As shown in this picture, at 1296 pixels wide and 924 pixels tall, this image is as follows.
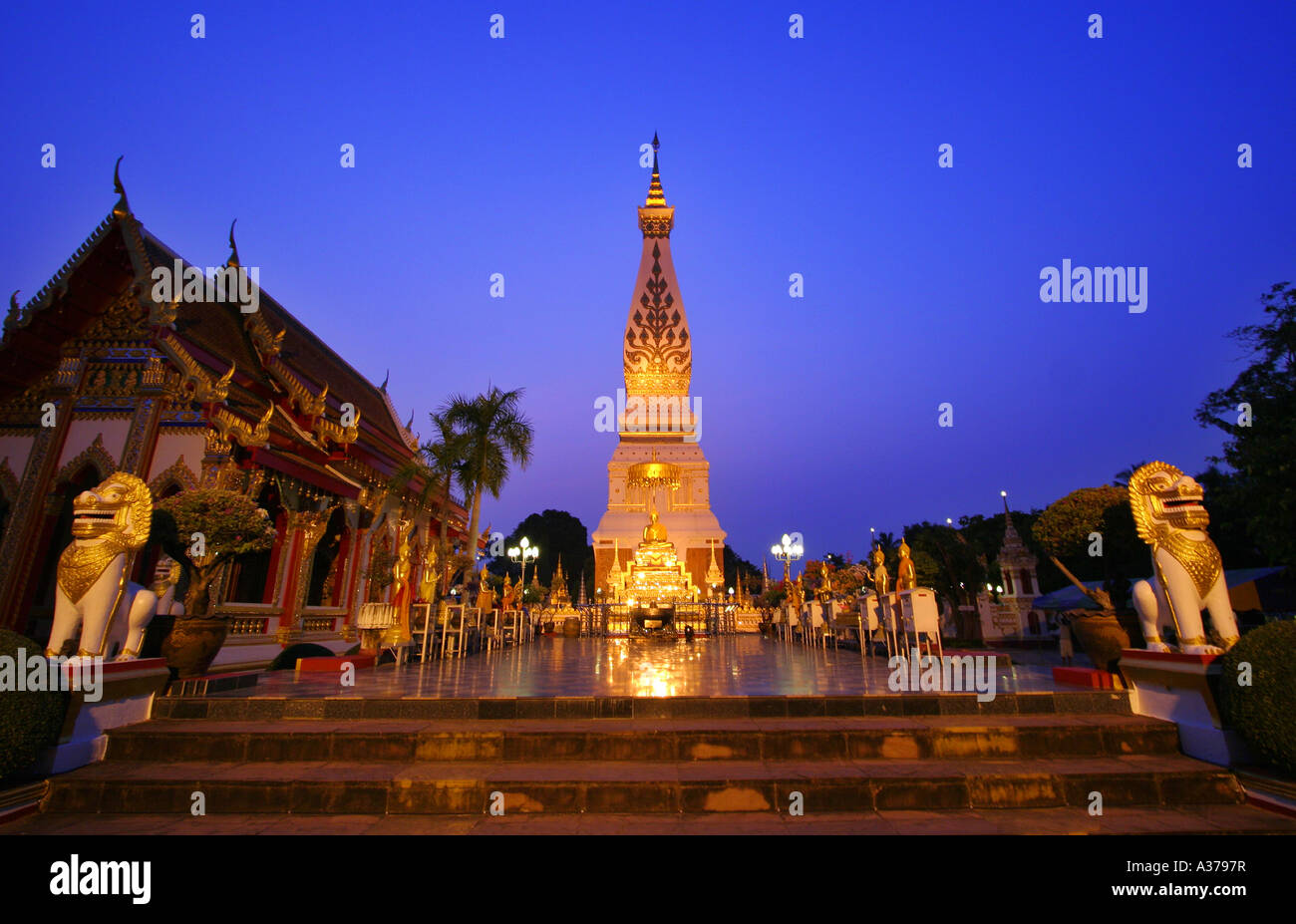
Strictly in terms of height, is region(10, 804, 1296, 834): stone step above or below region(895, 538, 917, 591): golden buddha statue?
below

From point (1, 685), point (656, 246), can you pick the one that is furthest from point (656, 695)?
point (656, 246)

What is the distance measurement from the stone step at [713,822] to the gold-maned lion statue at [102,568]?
1.44 meters

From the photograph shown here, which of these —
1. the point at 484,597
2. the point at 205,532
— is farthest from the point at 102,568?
the point at 484,597

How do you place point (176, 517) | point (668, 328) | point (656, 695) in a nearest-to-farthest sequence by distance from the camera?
point (656, 695) → point (176, 517) → point (668, 328)

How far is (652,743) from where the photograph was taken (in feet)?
14.0

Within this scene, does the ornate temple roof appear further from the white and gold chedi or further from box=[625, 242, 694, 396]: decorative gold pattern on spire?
box=[625, 242, 694, 396]: decorative gold pattern on spire

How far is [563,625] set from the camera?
18.0 meters

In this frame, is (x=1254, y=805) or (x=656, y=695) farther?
(x=656, y=695)

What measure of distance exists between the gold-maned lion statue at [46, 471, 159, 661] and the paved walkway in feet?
3.67

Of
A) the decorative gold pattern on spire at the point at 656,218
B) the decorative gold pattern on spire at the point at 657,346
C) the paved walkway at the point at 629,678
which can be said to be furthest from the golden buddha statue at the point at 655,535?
the decorative gold pattern on spire at the point at 656,218

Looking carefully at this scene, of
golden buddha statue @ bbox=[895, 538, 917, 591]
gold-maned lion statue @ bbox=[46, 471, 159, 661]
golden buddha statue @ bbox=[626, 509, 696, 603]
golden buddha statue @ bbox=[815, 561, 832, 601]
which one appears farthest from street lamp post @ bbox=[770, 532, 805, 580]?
gold-maned lion statue @ bbox=[46, 471, 159, 661]

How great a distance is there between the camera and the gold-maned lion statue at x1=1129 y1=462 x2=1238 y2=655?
4457 millimetres
